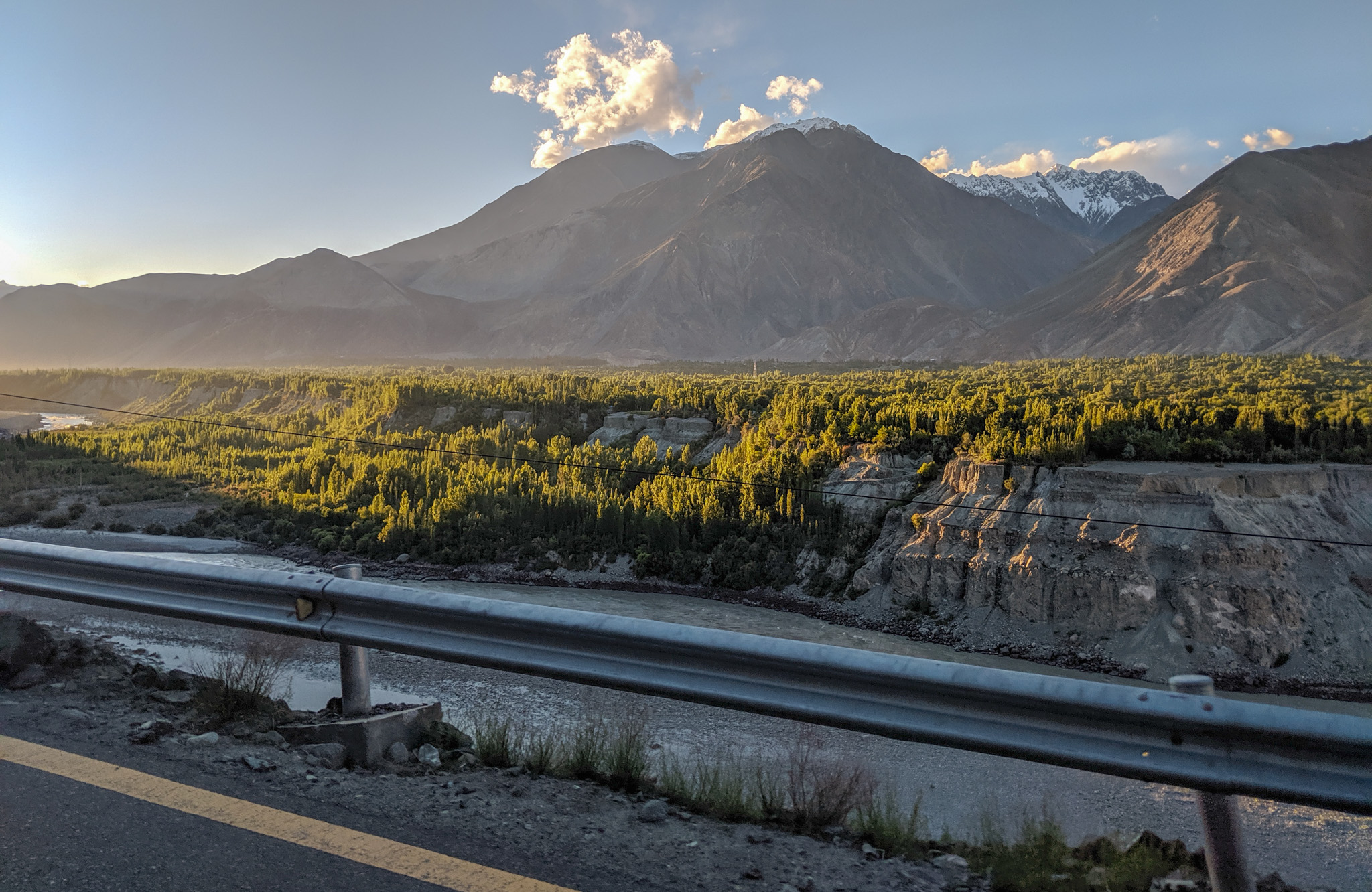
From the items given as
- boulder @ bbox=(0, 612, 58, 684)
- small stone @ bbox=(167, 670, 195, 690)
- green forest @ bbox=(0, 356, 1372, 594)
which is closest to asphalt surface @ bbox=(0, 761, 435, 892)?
small stone @ bbox=(167, 670, 195, 690)

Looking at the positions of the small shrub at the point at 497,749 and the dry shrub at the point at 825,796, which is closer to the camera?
the dry shrub at the point at 825,796

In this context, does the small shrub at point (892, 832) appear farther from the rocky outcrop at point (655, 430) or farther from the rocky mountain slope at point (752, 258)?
the rocky mountain slope at point (752, 258)

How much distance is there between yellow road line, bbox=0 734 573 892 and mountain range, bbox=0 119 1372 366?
72511 millimetres

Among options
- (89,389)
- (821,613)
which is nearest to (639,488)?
(821,613)

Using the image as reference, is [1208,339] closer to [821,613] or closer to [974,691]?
[821,613]

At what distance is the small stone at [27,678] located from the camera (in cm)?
541

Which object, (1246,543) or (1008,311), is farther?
(1008,311)

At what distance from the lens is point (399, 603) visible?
4453mm

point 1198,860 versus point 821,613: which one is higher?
point 1198,860

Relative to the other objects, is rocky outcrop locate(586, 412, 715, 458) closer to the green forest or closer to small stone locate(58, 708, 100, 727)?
the green forest

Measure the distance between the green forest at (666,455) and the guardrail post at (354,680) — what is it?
16.9 meters

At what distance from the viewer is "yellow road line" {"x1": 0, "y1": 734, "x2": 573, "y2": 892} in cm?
326

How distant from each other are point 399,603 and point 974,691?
2.85m

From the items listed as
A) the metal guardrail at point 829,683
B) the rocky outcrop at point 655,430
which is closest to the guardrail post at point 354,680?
the metal guardrail at point 829,683
